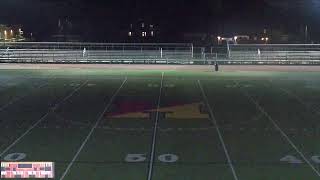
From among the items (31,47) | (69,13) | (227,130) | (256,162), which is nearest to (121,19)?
(69,13)

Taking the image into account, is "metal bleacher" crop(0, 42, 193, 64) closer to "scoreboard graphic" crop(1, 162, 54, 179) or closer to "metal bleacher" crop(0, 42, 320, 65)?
"metal bleacher" crop(0, 42, 320, 65)

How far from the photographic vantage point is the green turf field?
9.52 metres

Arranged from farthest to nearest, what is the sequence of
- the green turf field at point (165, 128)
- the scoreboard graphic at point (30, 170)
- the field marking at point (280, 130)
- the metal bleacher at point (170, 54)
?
the metal bleacher at point (170, 54), the field marking at point (280, 130), the green turf field at point (165, 128), the scoreboard graphic at point (30, 170)

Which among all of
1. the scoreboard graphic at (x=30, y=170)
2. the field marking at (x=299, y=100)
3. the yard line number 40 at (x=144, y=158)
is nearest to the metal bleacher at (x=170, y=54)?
the field marking at (x=299, y=100)

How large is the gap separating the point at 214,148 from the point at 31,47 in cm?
2580

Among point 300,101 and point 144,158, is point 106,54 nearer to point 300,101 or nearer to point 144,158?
point 300,101

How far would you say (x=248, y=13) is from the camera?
2007 inches

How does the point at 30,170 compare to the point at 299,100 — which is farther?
the point at 299,100

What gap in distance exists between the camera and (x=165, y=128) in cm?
1335

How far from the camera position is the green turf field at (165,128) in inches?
375

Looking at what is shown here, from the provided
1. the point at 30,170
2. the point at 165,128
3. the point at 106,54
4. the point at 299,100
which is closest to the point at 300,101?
the point at 299,100

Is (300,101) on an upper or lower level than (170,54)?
lower

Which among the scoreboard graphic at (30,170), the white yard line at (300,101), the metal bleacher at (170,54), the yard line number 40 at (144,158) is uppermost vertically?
the metal bleacher at (170,54)

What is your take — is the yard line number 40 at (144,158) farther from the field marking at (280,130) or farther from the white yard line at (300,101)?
the white yard line at (300,101)
